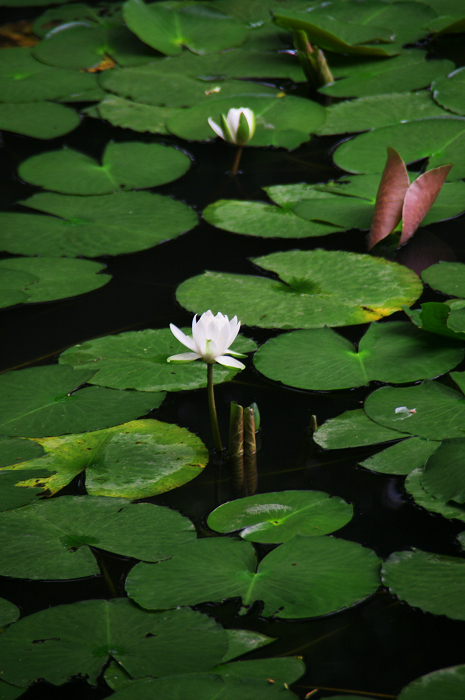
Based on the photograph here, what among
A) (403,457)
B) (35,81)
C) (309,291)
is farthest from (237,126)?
(403,457)

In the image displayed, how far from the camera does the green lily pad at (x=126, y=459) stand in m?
1.36

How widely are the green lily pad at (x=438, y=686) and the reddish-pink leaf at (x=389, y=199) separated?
144cm

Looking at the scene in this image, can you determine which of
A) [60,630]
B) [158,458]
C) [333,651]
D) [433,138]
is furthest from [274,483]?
[433,138]

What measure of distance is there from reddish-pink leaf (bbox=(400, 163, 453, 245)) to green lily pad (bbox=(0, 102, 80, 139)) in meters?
1.77

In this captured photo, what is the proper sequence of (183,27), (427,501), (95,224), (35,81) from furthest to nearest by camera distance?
1. (183,27)
2. (35,81)
3. (95,224)
4. (427,501)

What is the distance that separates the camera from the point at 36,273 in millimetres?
2064

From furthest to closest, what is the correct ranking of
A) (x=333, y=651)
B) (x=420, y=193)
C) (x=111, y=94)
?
(x=111, y=94), (x=420, y=193), (x=333, y=651)

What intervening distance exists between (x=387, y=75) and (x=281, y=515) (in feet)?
8.63

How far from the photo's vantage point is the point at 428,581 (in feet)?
3.61

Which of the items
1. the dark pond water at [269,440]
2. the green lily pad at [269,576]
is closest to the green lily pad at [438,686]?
the dark pond water at [269,440]

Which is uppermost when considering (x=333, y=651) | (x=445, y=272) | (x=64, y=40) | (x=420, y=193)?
(x=64, y=40)

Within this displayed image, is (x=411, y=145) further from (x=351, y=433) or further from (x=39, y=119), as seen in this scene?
(x=39, y=119)

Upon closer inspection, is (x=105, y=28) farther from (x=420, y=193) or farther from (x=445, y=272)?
(x=445, y=272)

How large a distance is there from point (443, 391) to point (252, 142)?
1.68m
